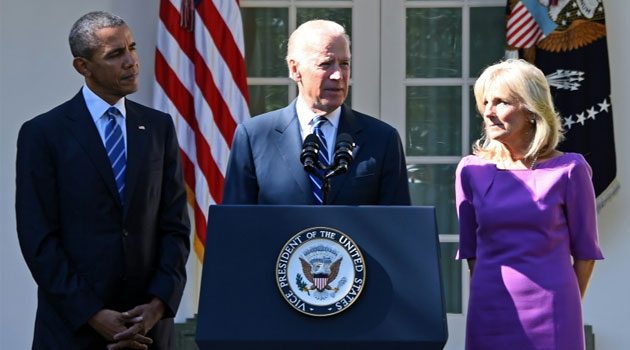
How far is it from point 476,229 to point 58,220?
1358mm

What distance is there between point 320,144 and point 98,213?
0.76 metres

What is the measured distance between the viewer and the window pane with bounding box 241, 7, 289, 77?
654 centimetres

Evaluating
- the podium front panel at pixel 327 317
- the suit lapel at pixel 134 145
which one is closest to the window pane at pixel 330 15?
the suit lapel at pixel 134 145

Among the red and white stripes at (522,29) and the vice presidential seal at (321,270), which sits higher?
the red and white stripes at (522,29)

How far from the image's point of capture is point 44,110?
20.3ft

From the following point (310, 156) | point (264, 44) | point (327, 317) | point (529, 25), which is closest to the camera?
point (327, 317)

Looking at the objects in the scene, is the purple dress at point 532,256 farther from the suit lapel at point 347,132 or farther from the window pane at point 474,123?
the window pane at point 474,123

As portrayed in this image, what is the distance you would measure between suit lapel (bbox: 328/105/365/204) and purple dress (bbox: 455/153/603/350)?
42 centimetres

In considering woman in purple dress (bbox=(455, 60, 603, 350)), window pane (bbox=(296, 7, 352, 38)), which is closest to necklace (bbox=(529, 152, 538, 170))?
woman in purple dress (bbox=(455, 60, 603, 350))

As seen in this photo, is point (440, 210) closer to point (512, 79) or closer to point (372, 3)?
point (372, 3)

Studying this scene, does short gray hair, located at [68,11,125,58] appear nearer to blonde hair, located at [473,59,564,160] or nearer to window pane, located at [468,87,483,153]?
blonde hair, located at [473,59,564,160]

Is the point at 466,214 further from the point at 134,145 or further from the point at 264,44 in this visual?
the point at 264,44

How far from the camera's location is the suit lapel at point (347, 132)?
3639 mm

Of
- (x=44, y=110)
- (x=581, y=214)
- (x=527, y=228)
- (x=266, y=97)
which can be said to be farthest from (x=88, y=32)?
(x=266, y=97)
